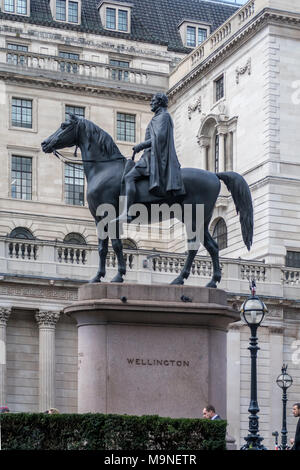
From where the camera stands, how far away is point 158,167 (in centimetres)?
2442

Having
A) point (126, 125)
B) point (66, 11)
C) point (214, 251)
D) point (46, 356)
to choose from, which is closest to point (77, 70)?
point (126, 125)

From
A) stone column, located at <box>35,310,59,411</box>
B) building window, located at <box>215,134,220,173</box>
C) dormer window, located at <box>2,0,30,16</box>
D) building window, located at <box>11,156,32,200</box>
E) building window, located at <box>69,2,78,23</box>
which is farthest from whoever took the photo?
building window, located at <box>69,2,78,23</box>

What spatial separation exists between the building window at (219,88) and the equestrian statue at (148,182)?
38.9 metres

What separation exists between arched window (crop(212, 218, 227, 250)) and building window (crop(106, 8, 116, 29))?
59.4 ft

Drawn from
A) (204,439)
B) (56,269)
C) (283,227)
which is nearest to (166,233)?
(283,227)

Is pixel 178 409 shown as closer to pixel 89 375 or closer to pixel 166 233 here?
pixel 89 375

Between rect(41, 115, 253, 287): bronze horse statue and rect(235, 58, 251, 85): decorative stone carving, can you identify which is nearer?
rect(41, 115, 253, 287): bronze horse statue

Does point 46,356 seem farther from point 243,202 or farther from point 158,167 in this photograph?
point 158,167

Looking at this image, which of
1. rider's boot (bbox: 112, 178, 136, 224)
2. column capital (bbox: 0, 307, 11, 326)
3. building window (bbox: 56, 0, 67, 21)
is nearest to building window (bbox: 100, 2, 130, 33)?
building window (bbox: 56, 0, 67, 21)

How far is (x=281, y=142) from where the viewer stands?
58.9 meters

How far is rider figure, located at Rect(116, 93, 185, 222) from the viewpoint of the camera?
958 inches

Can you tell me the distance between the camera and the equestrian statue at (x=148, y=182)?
962 inches
